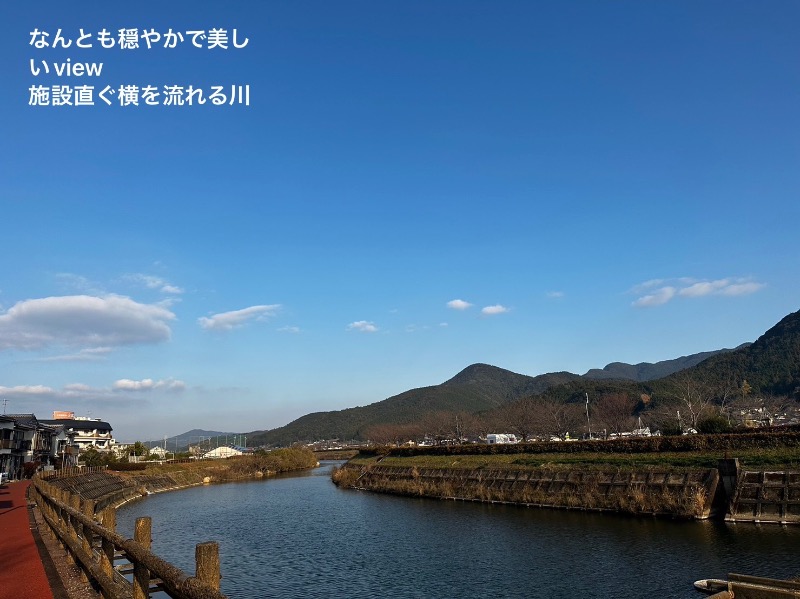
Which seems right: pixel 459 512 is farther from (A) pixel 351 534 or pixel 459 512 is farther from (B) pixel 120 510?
(B) pixel 120 510

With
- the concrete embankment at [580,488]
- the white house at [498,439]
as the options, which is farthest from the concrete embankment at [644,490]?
the white house at [498,439]

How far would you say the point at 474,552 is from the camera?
2577 cm

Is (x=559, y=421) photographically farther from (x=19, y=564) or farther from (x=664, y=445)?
(x=19, y=564)

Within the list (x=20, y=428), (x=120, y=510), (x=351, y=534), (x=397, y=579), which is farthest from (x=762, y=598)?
(x=20, y=428)

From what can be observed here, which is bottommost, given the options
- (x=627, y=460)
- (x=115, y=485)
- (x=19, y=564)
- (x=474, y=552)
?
(x=474, y=552)

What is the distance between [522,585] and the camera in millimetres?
20188

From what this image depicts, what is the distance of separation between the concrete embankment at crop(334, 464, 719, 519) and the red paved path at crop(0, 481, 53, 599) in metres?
31.1

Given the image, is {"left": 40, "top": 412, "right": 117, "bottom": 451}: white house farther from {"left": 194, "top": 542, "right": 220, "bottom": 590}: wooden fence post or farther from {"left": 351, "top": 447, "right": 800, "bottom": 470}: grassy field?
{"left": 194, "top": 542, "right": 220, "bottom": 590}: wooden fence post

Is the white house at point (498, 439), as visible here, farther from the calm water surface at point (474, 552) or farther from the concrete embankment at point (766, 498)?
the concrete embankment at point (766, 498)

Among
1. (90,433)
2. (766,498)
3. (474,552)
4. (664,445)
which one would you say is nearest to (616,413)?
(664,445)

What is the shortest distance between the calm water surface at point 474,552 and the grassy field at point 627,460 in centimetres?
564

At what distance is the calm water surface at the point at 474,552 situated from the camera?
20062 millimetres

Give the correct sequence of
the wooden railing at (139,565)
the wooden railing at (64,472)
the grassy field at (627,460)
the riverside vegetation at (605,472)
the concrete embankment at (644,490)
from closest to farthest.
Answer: the wooden railing at (139,565)
the concrete embankment at (644,490)
the grassy field at (627,460)
the riverside vegetation at (605,472)
the wooden railing at (64,472)

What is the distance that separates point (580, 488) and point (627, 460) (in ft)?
14.3
